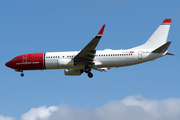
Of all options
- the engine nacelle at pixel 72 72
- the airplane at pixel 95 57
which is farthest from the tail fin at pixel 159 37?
the engine nacelle at pixel 72 72

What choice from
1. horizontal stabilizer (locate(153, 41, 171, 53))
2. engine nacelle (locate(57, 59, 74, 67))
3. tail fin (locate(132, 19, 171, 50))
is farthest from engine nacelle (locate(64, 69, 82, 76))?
horizontal stabilizer (locate(153, 41, 171, 53))

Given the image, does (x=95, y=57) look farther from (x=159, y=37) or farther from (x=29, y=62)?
(x=159, y=37)

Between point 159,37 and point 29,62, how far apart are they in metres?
18.4

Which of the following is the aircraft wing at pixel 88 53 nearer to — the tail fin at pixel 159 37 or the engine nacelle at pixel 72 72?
the engine nacelle at pixel 72 72

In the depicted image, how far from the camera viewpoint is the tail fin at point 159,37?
166ft

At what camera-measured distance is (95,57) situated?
49438mm

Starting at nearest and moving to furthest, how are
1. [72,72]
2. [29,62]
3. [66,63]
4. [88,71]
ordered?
[66,63] → [29,62] → [88,71] → [72,72]

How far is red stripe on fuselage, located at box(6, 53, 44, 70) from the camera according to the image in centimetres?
5056

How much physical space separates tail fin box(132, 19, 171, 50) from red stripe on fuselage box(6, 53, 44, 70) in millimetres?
13704

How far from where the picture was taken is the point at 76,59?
49062 mm

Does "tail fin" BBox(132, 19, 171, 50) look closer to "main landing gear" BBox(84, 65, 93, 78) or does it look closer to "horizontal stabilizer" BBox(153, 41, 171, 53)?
"horizontal stabilizer" BBox(153, 41, 171, 53)

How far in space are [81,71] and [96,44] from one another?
828 cm

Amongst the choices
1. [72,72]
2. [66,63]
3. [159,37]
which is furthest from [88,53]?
[159,37]

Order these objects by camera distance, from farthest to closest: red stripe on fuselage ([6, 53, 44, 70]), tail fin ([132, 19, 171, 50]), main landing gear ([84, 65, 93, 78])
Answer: tail fin ([132, 19, 171, 50])
red stripe on fuselage ([6, 53, 44, 70])
main landing gear ([84, 65, 93, 78])
